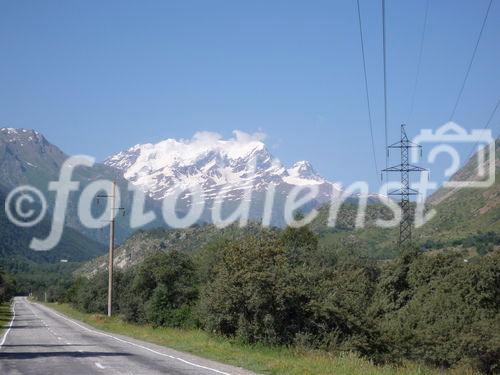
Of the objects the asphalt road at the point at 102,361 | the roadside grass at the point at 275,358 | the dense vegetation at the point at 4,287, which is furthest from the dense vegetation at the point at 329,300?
the dense vegetation at the point at 4,287

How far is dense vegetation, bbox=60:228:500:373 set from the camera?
33.1 metres

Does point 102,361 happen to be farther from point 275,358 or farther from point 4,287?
point 4,287

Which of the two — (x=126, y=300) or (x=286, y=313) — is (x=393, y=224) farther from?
(x=286, y=313)

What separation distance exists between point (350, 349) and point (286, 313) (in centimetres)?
394

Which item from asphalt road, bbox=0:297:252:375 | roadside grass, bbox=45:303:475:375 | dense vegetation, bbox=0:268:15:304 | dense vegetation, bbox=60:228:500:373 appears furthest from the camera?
dense vegetation, bbox=0:268:15:304

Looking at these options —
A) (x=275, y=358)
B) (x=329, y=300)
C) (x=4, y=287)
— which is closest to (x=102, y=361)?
(x=275, y=358)

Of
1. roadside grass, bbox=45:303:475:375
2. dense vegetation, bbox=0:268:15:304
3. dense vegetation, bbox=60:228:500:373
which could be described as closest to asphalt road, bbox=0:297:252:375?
roadside grass, bbox=45:303:475:375

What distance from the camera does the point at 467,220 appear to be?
150 metres

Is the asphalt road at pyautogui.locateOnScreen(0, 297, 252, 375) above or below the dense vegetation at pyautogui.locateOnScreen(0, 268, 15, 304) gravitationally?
above

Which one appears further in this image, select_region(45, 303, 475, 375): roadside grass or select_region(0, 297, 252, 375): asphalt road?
select_region(45, 303, 475, 375): roadside grass

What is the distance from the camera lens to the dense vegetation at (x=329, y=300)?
33.1 metres

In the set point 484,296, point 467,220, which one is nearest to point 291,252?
point 484,296

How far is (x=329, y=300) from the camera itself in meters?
35.4

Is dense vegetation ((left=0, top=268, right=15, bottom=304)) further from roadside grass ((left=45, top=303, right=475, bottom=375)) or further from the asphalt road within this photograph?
the asphalt road
